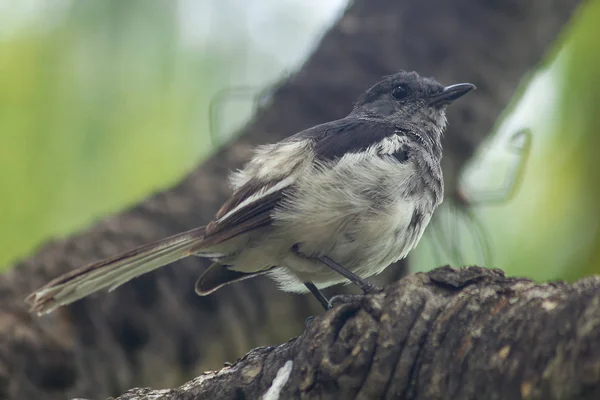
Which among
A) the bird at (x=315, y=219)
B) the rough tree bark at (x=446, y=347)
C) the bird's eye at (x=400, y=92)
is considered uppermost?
the bird's eye at (x=400, y=92)

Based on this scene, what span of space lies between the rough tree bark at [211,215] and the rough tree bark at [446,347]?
199 cm

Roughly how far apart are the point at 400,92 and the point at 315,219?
5.15ft

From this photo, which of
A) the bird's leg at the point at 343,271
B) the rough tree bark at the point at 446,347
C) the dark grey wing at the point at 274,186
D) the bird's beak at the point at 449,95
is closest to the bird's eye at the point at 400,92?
the bird's beak at the point at 449,95

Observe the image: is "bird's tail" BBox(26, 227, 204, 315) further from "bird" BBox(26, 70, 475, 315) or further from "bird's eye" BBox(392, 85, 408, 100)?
"bird's eye" BBox(392, 85, 408, 100)

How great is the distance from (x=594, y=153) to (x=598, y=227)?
2.06ft

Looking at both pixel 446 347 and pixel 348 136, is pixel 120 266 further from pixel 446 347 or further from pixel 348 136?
pixel 446 347

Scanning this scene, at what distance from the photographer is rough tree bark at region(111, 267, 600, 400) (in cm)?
187

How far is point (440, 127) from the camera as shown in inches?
191

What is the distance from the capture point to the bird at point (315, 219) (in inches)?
146

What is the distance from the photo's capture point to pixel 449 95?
472 cm

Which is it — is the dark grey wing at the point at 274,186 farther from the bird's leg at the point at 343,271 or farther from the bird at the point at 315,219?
A: the bird's leg at the point at 343,271

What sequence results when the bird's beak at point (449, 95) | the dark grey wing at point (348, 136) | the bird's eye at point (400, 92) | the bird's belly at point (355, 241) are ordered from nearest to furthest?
the bird's belly at point (355, 241) → the dark grey wing at point (348, 136) → the bird's beak at point (449, 95) → the bird's eye at point (400, 92)

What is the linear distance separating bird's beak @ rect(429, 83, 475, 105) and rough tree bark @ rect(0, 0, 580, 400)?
793 mm

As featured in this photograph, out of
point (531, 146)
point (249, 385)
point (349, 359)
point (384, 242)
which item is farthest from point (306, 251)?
point (531, 146)
